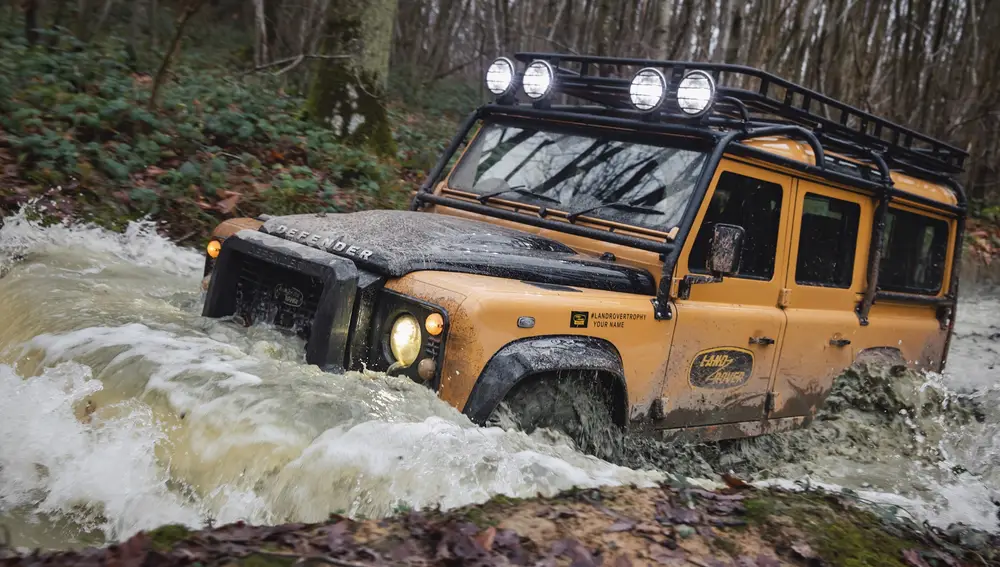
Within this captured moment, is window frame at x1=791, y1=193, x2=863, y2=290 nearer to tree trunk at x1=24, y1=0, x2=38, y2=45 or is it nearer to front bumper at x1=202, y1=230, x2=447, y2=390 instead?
front bumper at x1=202, y1=230, x2=447, y2=390

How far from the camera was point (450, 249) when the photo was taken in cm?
401

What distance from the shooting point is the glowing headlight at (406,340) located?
362cm

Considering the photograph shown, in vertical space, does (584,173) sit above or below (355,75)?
below

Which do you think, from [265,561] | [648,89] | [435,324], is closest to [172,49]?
[648,89]

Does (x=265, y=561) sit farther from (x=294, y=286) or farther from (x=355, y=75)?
(x=355, y=75)

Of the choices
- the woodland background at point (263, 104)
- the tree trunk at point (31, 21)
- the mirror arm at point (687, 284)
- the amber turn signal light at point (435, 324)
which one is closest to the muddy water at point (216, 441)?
the amber turn signal light at point (435, 324)

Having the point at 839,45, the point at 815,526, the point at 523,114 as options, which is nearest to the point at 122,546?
the point at 815,526

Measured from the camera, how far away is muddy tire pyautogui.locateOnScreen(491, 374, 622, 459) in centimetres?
376

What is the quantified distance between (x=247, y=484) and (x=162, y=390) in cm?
68

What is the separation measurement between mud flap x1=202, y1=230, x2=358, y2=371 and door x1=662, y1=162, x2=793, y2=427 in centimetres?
174

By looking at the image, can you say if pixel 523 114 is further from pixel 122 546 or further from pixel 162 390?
pixel 122 546

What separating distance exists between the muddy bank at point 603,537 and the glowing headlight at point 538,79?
259 centimetres

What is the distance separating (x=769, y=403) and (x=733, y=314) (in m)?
0.77

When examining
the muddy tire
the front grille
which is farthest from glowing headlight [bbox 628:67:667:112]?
the front grille
